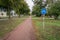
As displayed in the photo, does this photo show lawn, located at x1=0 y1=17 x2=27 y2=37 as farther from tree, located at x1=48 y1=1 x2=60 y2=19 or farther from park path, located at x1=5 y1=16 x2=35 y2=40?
tree, located at x1=48 y1=1 x2=60 y2=19

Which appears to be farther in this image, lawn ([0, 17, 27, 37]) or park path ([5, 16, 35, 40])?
lawn ([0, 17, 27, 37])

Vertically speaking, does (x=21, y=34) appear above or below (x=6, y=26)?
above

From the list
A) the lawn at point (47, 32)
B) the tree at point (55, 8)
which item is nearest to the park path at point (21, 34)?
the lawn at point (47, 32)

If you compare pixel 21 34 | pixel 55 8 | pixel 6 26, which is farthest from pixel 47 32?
pixel 55 8

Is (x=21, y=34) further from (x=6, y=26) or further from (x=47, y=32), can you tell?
(x=6, y=26)

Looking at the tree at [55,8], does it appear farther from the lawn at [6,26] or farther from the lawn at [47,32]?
the lawn at [47,32]

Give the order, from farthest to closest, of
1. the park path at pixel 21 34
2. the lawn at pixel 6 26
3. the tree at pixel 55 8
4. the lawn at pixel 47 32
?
the tree at pixel 55 8
the lawn at pixel 6 26
the lawn at pixel 47 32
the park path at pixel 21 34

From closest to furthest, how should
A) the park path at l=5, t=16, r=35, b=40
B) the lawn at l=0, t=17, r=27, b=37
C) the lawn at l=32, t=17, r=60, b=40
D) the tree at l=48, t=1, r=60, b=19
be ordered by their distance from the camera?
the park path at l=5, t=16, r=35, b=40 < the lawn at l=32, t=17, r=60, b=40 < the lawn at l=0, t=17, r=27, b=37 < the tree at l=48, t=1, r=60, b=19

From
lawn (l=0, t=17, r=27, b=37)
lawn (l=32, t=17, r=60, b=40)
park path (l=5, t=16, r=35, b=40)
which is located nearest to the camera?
park path (l=5, t=16, r=35, b=40)

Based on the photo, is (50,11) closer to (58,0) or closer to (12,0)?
(58,0)

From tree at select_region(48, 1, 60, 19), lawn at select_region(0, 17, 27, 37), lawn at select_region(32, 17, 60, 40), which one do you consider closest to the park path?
lawn at select_region(32, 17, 60, 40)

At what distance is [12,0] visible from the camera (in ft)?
132

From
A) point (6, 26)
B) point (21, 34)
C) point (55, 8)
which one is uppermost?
point (55, 8)

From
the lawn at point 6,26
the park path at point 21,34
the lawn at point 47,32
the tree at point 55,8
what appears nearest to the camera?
the park path at point 21,34
